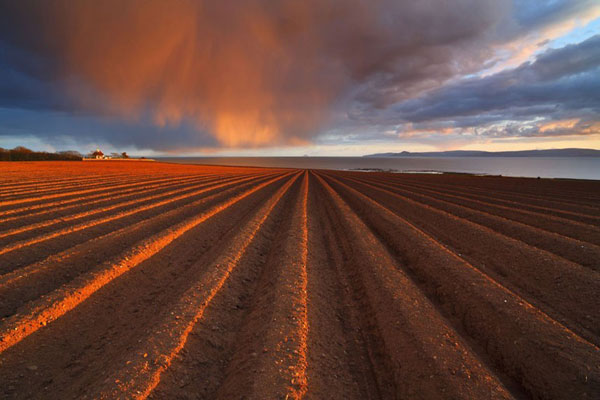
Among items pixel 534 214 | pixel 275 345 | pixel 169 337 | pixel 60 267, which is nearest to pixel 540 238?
pixel 534 214

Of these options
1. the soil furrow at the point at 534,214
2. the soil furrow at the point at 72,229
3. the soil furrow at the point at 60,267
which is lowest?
the soil furrow at the point at 60,267

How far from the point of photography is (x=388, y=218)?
11.4 meters

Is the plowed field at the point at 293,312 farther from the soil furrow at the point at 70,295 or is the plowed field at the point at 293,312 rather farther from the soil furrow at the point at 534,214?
the soil furrow at the point at 534,214

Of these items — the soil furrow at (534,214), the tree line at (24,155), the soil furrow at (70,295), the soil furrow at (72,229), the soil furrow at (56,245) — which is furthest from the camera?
the tree line at (24,155)

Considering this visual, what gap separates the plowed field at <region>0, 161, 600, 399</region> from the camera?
10.5 ft

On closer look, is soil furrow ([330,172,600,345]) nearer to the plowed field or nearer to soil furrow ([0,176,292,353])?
the plowed field

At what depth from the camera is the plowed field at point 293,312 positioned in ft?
10.5

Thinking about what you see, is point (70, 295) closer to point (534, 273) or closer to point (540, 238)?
point (534, 273)

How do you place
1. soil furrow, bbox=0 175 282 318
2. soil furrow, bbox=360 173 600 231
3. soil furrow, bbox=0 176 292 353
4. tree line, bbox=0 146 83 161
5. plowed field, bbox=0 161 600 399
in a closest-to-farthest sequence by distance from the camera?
1. plowed field, bbox=0 161 600 399
2. soil furrow, bbox=0 176 292 353
3. soil furrow, bbox=0 175 282 318
4. soil furrow, bbox=360 173 600 231
5. tree line, bbox=0 146 83 161

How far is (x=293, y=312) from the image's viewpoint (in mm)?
4523

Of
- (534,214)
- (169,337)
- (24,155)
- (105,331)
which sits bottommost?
(105,331)

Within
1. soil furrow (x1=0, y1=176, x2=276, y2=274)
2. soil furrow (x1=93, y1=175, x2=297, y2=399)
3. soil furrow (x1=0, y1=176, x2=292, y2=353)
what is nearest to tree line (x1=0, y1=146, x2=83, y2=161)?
soil furrow (x1=0, y1=176, x2=276, y2=274)

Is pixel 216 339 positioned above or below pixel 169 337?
below

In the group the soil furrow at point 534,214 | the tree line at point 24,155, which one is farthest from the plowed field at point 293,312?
the tree line at point 24,155
